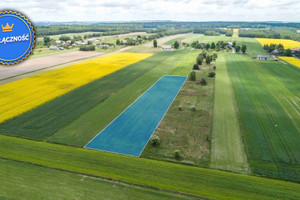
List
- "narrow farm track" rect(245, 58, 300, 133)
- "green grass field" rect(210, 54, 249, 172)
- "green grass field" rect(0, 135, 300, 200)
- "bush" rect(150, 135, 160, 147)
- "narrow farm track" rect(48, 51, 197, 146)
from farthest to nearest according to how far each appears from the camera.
Answer: "narrow farm track" rect(245, 58, 300, 133), "narrow farm track" rect(48, 51, 197, 146), "bush" rect(150, 135, 160, 147), "green grass field" rect(210, 54, 249, 172), "green grass field" rect(0, 135, 300, 200)

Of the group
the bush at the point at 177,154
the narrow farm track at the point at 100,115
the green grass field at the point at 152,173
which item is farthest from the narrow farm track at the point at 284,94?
the narrow farm track at the point at 100,115

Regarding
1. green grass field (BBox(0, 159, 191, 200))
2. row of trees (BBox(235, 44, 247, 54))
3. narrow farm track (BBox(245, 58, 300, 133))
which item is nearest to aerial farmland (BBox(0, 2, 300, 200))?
green grass field (BBox(0, 159, 191, 200))

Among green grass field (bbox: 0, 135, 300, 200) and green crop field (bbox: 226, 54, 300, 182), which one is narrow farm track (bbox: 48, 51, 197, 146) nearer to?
green grass field (bbox: 0, 135, 300, 200)

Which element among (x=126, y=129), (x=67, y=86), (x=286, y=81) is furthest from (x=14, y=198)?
(x=286, y=81)

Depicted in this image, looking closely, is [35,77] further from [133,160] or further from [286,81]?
[286,81]
